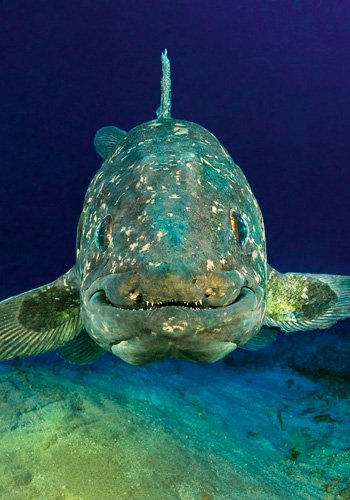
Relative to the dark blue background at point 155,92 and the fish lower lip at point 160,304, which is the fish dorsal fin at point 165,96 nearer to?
the fish lower lip at point 160,304

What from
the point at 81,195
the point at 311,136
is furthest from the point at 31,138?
the point at 311,136

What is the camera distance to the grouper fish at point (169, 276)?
2.80 m

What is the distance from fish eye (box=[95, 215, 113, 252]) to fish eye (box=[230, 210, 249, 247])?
40.4 inches

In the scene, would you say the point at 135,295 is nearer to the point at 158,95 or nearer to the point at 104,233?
the point at 104,233

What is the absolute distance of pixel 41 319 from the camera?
4.72 m

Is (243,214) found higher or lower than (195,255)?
higher

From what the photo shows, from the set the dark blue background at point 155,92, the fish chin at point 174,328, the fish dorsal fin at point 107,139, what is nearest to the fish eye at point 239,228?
the fish chin at point 174,328

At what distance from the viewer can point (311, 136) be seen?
46188 mm

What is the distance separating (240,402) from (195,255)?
604 cm

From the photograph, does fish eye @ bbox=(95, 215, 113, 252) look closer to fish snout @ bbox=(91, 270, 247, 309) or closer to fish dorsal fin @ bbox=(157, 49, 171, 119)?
fish snout @ bbox=(91, 270, 247, 309)

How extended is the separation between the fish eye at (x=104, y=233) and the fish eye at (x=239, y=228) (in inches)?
40.4

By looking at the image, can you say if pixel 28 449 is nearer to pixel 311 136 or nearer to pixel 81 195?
pixel 81 195

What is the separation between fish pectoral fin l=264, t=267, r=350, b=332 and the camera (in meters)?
4.91

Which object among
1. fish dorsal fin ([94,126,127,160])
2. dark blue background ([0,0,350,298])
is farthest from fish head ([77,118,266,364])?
dark blue background ([0,0,350,298])
